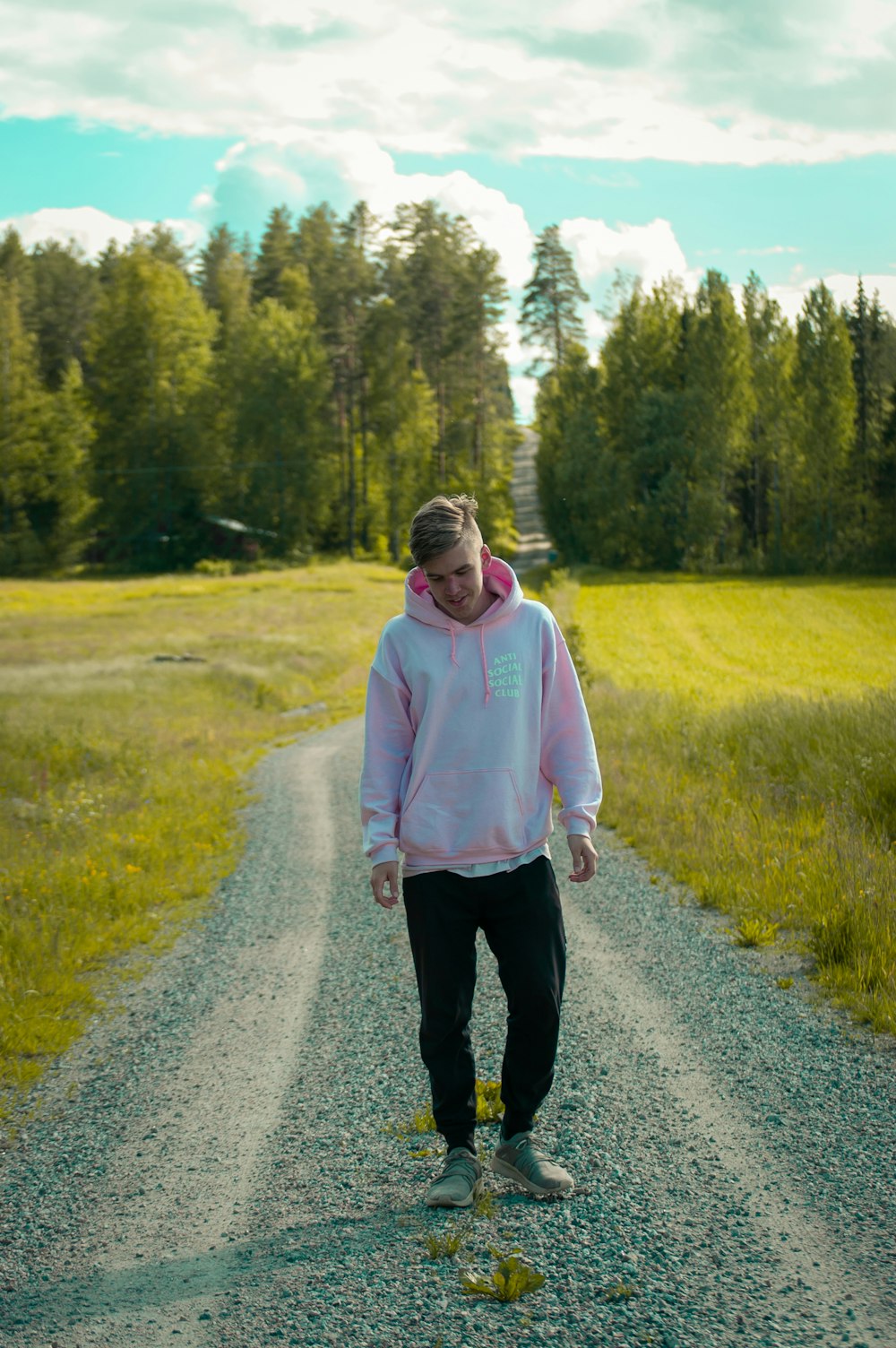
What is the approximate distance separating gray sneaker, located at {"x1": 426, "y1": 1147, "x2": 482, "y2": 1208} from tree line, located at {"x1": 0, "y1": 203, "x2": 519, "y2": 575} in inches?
2327

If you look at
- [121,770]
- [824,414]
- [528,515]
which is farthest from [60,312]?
[121,770]

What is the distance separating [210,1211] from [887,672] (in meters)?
14.9

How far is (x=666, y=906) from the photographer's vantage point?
7855 mm

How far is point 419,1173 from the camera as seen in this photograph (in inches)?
166

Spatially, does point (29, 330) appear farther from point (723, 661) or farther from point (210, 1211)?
point (210, 1211)

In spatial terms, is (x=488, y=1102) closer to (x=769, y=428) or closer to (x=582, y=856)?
(x=582, y=856)

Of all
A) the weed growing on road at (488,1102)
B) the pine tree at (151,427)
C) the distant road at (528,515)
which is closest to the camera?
the weed growing on road at (488,1102)

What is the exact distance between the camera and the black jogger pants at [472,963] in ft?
12.3

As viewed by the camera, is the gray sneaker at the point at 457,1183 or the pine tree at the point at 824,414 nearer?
the gray sneaker at the point at 457,1183

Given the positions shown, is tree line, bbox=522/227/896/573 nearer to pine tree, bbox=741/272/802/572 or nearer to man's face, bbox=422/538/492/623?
pine tree, bbox=741/272/802/572

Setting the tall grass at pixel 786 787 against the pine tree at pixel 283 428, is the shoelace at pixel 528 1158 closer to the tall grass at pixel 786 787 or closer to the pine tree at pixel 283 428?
the tall grass at pixel 786 787

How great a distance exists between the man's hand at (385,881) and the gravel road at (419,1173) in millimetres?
1117

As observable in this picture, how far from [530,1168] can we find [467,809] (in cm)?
132

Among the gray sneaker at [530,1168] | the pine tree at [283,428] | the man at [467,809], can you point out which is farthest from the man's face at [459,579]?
the pine tree at [283,428]
